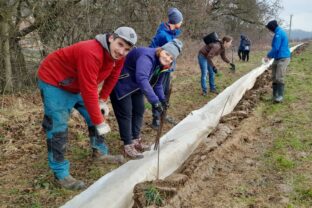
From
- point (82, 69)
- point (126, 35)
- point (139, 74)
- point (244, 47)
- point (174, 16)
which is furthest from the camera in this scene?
point (244, 47)

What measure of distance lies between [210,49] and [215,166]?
16.3ft

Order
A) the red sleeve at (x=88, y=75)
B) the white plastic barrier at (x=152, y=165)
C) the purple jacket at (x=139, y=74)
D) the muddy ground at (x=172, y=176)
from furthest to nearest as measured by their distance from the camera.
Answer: the purple jacket at (x=139, y=74) → the muddy ground at (x=172, y=176) → the red sleeve at (x=88, y=75) → the white plastic barrier at (x=152, y=165)

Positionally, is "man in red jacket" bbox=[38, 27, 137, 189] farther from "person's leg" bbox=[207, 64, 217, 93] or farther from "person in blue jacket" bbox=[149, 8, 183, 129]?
"person's leg" bbox=[207, 64, 217, 93]

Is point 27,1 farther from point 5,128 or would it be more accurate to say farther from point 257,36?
point 257,36

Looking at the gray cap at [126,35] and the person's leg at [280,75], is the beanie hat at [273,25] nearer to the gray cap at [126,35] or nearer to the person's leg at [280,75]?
the person's leg at [280,75]

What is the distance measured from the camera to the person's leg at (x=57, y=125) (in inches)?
144

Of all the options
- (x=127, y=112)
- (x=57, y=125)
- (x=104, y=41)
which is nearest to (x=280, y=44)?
(x=127, y=112)

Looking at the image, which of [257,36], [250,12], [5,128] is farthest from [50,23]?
[257,36]

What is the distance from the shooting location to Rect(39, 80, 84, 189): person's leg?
12.0 ft

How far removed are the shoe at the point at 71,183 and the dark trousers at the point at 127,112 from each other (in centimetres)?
96

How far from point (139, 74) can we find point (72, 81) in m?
0.83

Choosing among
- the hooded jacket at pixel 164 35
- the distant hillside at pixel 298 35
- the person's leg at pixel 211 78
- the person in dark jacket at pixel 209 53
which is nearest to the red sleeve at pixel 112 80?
the hooded jacket at pixel 164 35

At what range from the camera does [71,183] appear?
A: 3.81 m

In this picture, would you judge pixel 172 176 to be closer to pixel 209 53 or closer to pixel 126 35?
pixel 126 35
